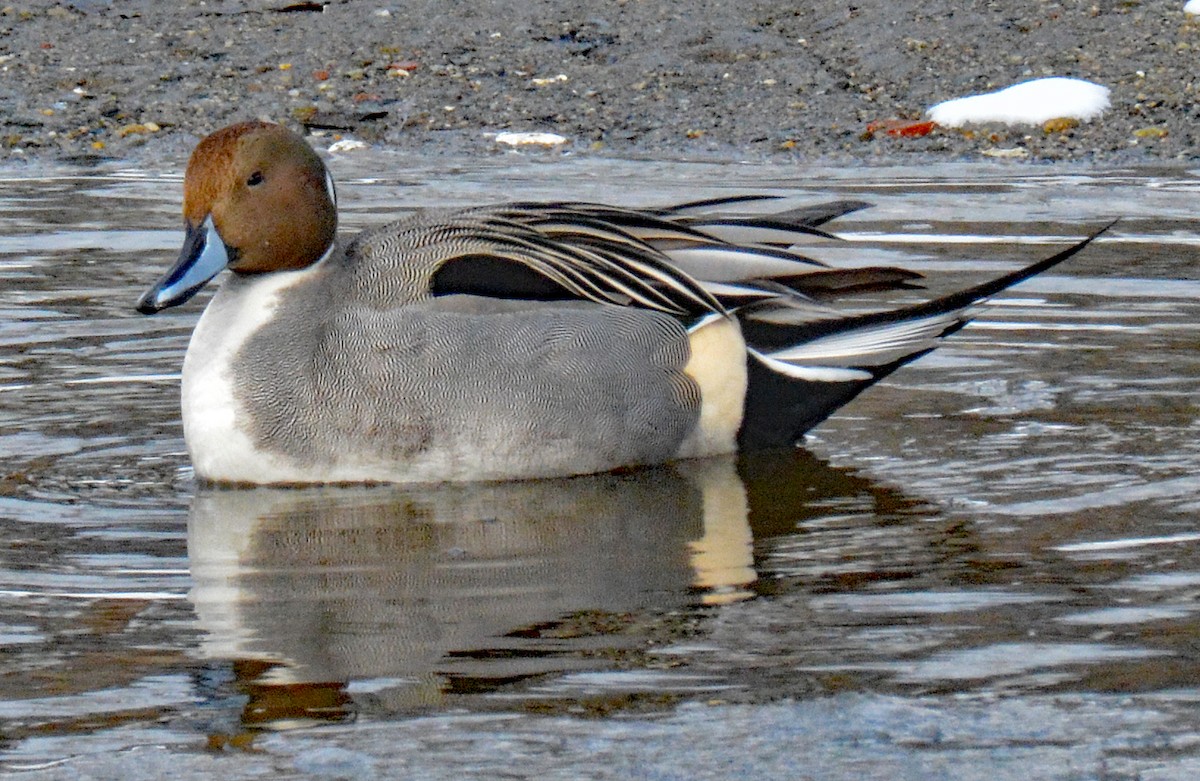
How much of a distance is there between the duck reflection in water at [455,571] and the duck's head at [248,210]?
0.55 meters

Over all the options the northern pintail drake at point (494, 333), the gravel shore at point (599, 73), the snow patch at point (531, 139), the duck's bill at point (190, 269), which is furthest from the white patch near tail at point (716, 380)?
the snow patch at point (531, 139)

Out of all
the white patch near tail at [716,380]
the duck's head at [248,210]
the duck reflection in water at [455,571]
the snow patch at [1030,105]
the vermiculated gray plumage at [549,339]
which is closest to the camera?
the duck reflection in water at [455,571]

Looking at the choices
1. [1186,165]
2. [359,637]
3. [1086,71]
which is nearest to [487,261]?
[359,637]

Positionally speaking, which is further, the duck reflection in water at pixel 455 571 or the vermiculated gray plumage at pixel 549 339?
the vermiculated gray plumage at pixel 549 339

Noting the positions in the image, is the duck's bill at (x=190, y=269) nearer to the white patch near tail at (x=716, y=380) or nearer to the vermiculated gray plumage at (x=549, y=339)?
the vermiculated gray plumage at (x=549, y=339)

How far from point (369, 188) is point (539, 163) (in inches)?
34.7

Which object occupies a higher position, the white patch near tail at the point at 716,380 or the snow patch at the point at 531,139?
the snow patch at the point at 531,139

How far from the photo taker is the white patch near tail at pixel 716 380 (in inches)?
204

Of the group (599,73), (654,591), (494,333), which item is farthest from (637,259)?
(599,73)

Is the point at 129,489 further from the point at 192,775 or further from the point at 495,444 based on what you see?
the point at 192,775

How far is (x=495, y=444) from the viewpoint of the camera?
488 centimetres

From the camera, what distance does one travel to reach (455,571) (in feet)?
13.4

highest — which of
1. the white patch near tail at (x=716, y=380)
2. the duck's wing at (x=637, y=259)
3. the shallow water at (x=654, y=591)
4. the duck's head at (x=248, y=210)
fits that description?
the duck's head at (x=248, y=210)

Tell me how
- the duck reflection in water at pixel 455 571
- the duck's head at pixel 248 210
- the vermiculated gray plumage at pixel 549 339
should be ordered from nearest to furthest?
the duck reflection in water at pixel 455 571 < the vermiculated gray plumage at pixel 549 339 < the duck's head at pixel 248 210
